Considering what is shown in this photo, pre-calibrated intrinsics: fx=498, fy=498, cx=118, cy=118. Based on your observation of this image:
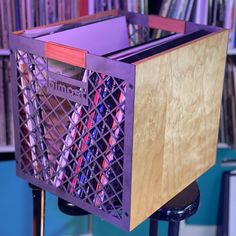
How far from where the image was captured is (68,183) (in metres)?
0.92

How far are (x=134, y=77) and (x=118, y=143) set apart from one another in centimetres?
12

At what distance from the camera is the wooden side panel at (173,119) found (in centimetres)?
81

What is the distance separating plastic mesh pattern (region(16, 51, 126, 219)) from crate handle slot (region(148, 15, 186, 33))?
0.87ft

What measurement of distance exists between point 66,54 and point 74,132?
14 centimetres

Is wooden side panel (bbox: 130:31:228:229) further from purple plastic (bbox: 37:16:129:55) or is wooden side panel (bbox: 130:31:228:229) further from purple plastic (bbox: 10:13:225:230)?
purple plastic (bbox: 37:16:129:55)

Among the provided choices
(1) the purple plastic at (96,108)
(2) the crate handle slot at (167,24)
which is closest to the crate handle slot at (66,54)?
(1) the purple plastic at (96,108)

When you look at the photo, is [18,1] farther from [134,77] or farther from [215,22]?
[134,77]

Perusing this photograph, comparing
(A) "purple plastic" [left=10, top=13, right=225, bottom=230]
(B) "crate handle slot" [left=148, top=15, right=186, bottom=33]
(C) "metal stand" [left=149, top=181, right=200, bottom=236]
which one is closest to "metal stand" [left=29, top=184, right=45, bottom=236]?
(A) "purple plastic" [left=10, top=13, right=225, bottom=230]

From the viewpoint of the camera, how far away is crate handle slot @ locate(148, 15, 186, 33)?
105cm

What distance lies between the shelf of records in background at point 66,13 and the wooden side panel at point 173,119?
47 centimetres

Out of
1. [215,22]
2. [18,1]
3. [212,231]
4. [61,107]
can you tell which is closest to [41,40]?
[61,107]

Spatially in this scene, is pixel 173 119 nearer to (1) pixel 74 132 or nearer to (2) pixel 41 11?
(1) pixel 74 132

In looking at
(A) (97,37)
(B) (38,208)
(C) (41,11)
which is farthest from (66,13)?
(B) (38,208)

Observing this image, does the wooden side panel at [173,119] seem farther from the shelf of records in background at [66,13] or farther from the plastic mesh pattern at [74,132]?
the shelf of records in background at [66,13]
